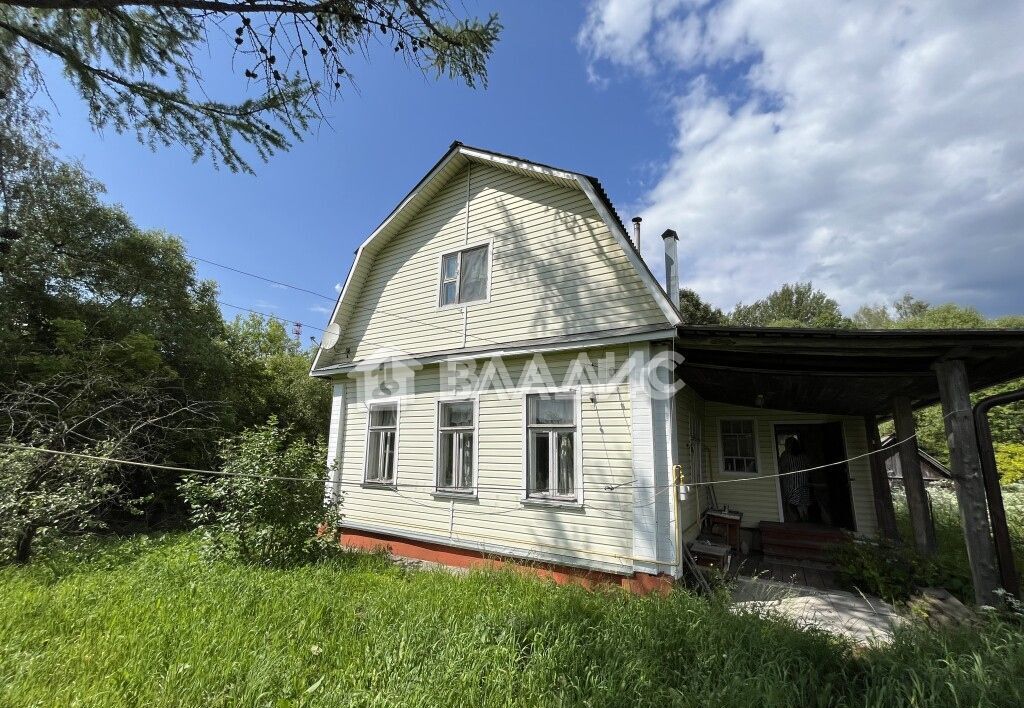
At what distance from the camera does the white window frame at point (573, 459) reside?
6.29m

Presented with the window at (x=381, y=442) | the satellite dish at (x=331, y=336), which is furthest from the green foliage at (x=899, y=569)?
the satellite dish at (x=331, y=336)

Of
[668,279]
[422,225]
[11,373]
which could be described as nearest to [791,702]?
[668,279]

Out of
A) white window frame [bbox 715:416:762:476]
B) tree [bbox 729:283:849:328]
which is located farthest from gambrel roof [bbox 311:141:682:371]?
tree [bbox 729:283:849:328]

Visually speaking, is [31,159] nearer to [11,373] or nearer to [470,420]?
[11,373]

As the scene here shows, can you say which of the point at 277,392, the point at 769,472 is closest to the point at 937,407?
the point at 769,472

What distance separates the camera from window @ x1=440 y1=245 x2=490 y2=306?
794cm

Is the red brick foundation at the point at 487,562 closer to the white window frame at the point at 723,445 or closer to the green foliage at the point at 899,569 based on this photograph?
the green foliage at the point at 899,569

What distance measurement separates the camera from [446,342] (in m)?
7.96

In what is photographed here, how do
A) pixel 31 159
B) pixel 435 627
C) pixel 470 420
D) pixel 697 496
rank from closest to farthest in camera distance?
pixel 435 627, pixel 470 420, pixel 697 496, pixel 31 159

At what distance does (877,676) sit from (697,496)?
5.27 meters

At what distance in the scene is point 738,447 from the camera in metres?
9.54

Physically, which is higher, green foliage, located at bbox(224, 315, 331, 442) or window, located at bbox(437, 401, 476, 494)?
green foliage, located at bbox(224, 315, 331, 442)

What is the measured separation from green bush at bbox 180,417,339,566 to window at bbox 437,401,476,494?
2070 mm

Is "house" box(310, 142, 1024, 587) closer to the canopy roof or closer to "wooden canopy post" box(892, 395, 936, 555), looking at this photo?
the canopy roof
